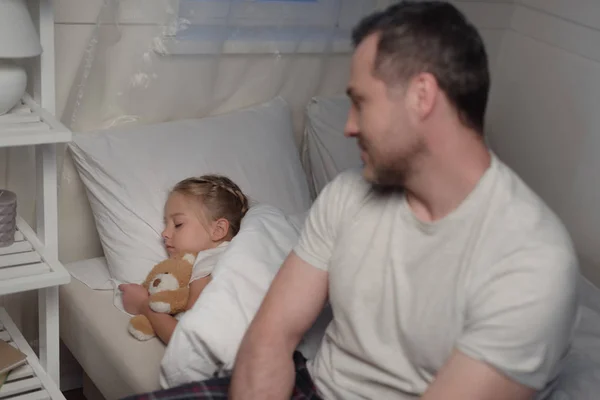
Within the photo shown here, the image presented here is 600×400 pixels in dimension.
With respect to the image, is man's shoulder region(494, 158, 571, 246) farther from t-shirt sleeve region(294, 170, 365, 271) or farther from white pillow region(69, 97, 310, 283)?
white pillow region(69, 97, 310, 283)

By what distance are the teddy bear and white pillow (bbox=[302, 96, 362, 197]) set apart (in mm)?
545

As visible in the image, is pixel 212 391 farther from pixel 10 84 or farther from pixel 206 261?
pixel 10 84

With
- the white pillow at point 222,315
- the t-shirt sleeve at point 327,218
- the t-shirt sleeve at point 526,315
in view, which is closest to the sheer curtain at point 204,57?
the white pillow at point 222,315

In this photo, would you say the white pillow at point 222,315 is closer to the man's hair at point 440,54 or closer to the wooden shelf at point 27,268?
the wooden shelf at point 27,268

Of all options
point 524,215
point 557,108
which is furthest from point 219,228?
point 557,108

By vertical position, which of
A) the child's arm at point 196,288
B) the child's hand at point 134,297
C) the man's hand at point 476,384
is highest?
the man's hand at point 476,384

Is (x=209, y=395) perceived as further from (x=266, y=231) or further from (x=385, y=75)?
(x=385, y=75)

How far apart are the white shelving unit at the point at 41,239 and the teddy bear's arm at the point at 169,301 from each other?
181 millimetres

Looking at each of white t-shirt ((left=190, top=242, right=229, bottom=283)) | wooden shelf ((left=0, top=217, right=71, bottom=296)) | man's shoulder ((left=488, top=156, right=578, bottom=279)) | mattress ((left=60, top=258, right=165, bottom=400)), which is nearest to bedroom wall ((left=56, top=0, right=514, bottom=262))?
mattress ((left=60, top=258, right=165, bottom=400))

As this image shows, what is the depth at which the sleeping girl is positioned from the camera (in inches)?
65.9

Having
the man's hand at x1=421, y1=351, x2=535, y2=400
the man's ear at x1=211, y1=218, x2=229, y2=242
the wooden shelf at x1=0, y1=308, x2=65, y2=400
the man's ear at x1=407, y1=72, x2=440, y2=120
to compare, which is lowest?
the wooden shelf at x1=0, y1=308, x2=65, y2=400

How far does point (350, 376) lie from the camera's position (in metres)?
1.32

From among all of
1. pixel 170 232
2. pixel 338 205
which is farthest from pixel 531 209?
pixel 170 232

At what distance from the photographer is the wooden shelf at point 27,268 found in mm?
1507
